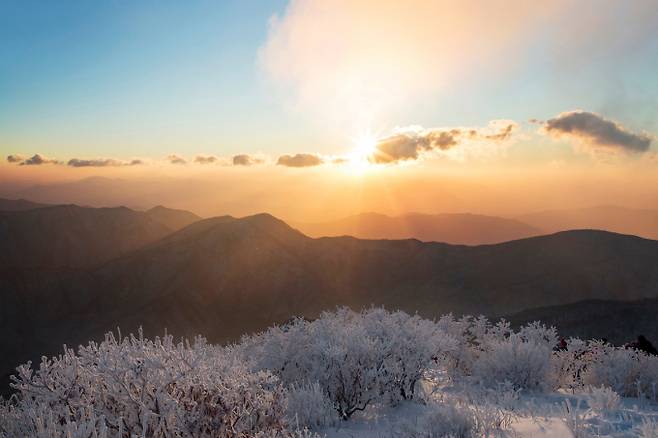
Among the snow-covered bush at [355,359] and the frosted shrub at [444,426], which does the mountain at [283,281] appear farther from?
the frosted shrub at [444,426]

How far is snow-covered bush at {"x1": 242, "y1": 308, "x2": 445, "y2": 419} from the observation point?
893 centimetres

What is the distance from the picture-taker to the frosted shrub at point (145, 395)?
18.2 ft

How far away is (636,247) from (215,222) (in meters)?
75.4

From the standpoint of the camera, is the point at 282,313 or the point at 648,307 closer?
the point at 648,307

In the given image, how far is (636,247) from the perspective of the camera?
72562 millimetres

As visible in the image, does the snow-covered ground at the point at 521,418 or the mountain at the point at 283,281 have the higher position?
the snow-covered ground at the point at 521,418

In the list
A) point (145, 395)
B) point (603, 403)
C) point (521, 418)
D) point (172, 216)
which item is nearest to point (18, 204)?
point (172, 216)

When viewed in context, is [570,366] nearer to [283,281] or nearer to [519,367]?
[519,367]

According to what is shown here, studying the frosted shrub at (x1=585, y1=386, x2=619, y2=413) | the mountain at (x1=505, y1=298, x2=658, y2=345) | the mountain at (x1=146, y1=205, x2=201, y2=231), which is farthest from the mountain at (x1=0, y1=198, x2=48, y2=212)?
the frosted shrub at (x1=585, y1=386, x2=619, y2=413)

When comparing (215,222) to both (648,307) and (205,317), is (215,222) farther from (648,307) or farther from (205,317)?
(648,307)

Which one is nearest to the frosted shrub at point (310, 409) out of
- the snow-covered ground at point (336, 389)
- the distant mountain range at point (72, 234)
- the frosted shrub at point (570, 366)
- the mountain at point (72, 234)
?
the snow-covered ground at point (336, 389)

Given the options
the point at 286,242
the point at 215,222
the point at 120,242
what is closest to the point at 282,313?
the point at 286,242

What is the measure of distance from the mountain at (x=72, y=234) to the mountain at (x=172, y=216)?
39.9 ft

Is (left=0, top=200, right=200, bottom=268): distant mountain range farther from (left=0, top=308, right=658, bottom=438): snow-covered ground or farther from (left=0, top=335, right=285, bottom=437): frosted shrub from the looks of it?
(left=0, top=335, right=285, bottom=437): frosted shrub
